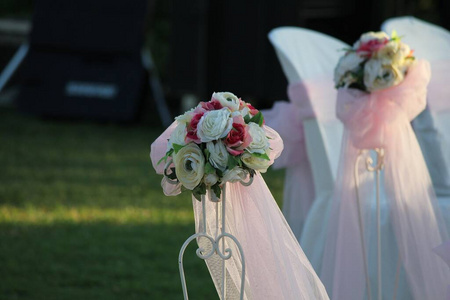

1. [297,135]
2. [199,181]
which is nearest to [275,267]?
[199,181]

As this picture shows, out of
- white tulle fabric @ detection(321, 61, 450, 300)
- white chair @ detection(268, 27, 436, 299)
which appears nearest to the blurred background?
white chair @ detection(268, 27, 436, 299)

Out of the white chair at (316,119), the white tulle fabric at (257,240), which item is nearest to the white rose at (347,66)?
the white chair at (316,119)

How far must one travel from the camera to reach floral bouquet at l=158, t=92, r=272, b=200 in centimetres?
215

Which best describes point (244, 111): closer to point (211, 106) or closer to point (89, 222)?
point (211, 106)

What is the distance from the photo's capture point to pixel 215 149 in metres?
2.15

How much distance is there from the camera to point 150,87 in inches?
377

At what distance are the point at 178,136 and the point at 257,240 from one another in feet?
1.36

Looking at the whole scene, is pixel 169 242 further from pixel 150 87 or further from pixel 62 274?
pixel 150 87

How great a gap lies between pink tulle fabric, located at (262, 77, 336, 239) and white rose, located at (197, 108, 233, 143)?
1.66 m

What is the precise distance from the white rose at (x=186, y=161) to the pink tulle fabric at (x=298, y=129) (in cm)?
169

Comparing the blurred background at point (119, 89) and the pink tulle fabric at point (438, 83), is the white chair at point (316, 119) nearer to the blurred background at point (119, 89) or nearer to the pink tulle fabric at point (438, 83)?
the pink tulle fabric at point (438, 83)

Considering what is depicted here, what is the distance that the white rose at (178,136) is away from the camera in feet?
7.18

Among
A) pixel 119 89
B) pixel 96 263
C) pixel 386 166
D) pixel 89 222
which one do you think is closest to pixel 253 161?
pixel 386 166

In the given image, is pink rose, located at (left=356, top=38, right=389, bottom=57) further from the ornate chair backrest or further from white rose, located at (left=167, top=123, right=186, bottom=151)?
white rose, located at (left=167, top=123, right=186, bottom=151)
